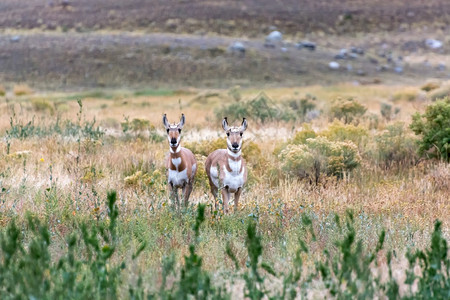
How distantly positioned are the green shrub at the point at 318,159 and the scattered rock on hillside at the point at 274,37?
148ft

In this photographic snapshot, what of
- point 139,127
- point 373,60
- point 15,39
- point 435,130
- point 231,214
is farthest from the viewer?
point 373,60

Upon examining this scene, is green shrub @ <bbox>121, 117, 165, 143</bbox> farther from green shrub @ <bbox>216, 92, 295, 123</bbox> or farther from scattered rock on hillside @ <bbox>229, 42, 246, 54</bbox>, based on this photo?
scattered rock on hillside @ <bbox>229, 42, 246, 54</bbox>

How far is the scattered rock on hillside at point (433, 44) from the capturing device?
6084cm

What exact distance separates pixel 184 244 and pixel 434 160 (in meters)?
6.87

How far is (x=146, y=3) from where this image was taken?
212 ft

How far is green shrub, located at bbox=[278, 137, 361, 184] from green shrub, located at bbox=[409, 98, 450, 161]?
1.59 metres

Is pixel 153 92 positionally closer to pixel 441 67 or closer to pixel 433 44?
pixel 441 67

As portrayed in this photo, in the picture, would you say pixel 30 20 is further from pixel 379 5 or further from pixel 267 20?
pixel 379 5

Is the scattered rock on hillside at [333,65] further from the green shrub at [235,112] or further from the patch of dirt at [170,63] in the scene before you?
the green shrub at [235,112]

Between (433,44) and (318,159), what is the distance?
54.6 meters

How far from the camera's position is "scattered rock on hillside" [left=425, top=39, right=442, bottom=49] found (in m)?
60.8

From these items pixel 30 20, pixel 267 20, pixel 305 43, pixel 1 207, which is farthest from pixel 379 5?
pixel 1 207

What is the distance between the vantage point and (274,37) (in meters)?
56.5

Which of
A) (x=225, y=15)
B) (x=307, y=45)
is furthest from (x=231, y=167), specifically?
(x=225, y=15)
